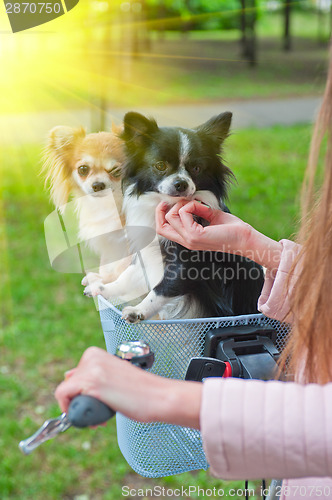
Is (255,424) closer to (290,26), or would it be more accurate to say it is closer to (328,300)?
(328,300)

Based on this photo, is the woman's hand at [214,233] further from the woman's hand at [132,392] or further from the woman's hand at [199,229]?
the woman's hand at [132,392]

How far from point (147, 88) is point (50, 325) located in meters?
1.84

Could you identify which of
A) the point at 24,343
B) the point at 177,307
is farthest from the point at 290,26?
the point at 24,343

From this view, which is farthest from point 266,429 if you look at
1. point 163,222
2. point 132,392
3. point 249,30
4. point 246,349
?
Result: point 249,30

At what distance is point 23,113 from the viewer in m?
1.08

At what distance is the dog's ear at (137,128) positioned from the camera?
80 cm

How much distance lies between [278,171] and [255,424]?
187 cm

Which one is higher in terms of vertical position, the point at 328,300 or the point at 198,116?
the point at 198,116

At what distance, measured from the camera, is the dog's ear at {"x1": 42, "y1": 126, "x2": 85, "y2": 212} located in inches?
33.7

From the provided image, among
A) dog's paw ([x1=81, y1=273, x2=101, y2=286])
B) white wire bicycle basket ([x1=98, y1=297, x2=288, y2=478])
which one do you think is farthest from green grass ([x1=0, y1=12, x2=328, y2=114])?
white wire bicycle basket ([x1=98, y1=297, x2=288, y2=478])

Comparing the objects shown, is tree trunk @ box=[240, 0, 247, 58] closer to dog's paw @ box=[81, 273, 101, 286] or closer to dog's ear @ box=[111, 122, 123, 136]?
dog's ear @ box=[111, 122, 123, 136]

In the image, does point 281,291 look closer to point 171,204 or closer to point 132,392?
point 171,204

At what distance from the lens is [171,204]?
33.7 inches

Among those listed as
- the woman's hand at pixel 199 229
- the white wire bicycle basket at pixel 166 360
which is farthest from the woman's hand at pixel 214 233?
the white wire bicycle basket at pixel 166 360
